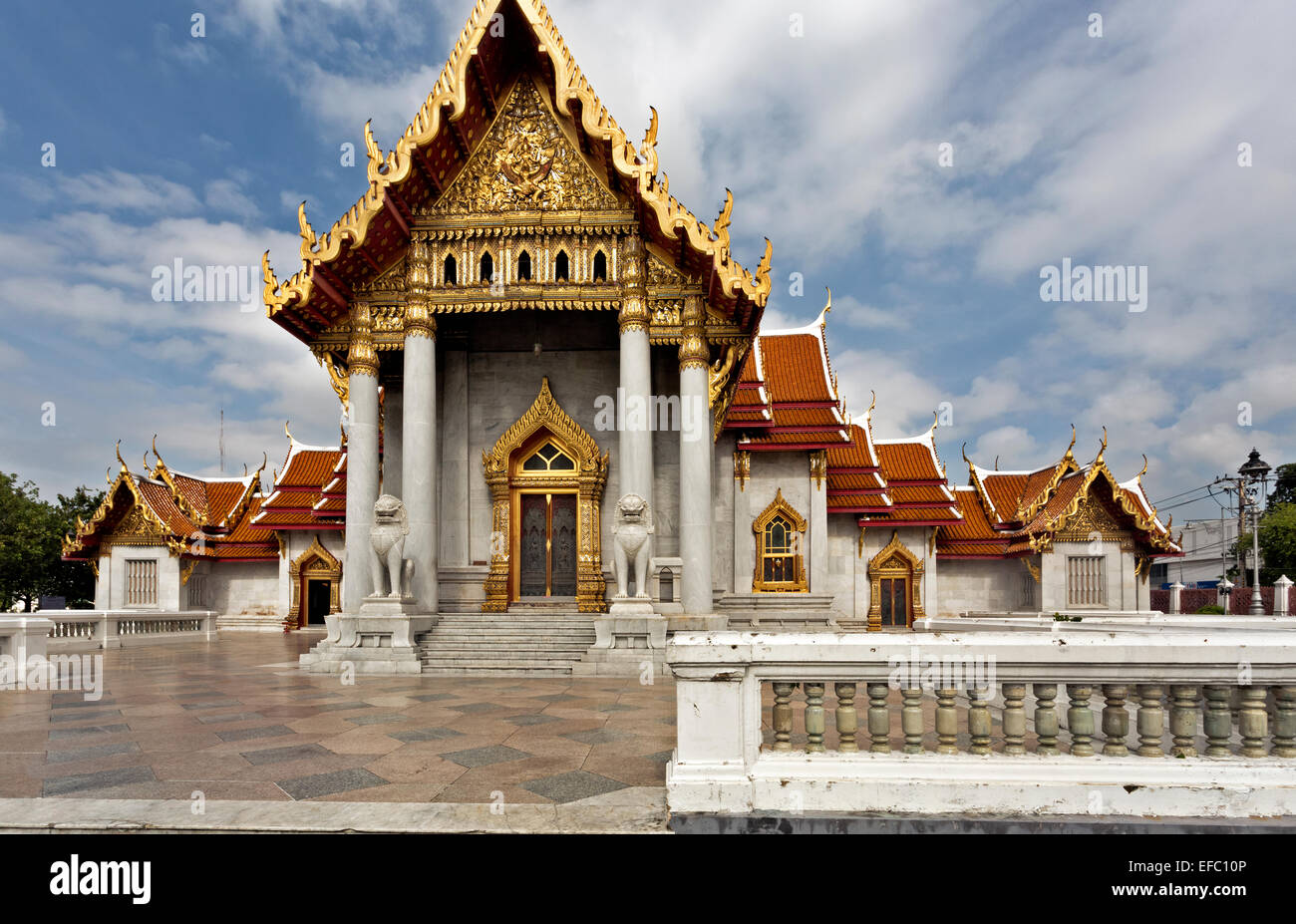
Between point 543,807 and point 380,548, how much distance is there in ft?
27.3

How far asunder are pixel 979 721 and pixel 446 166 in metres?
12.9

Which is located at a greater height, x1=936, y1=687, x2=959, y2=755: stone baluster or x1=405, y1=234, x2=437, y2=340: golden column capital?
x1=405, y1=234, x2=437, y2=340: golden column capital

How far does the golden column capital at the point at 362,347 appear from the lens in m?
13.3

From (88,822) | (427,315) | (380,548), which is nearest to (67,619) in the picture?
(380,548)

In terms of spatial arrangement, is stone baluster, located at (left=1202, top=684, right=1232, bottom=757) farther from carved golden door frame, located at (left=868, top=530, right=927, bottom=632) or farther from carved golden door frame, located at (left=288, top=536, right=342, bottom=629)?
carved golden door frame, located at (left=288, top=536, right=342, bottom=629)

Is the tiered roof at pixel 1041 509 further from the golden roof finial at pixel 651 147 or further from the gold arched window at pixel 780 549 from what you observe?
the golden roof finial at pixel 651 147

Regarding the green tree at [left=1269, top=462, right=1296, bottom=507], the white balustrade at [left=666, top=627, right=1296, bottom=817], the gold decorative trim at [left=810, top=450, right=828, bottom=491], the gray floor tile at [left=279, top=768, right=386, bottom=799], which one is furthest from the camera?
the green tree at [left=1269, top=462, right=1296, bottom=507]

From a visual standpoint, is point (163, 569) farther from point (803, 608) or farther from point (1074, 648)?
point (1074, 648)

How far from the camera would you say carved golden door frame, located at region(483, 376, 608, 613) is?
14617 mm

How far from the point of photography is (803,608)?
1903cm

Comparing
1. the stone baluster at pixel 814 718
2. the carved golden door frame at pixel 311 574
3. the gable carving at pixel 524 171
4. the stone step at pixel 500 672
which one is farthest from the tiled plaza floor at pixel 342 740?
the carved golden door frame at pixel 311 574

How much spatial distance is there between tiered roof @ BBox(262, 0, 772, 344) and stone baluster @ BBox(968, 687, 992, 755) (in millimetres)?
9527

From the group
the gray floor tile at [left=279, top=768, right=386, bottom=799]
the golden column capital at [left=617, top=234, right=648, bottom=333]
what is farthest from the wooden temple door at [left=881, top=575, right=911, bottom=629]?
the gray floor tile at [left=279, top=768, right=386, bottom=799]

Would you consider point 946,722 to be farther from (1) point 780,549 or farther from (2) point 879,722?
(1) point 780,549
